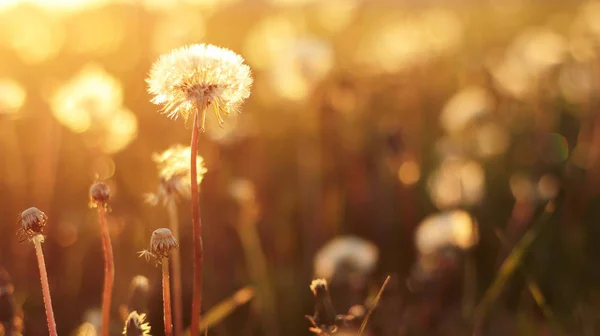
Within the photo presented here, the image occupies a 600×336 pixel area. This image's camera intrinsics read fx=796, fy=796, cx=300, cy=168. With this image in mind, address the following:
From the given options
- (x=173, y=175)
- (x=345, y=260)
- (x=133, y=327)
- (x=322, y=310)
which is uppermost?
(x=173, y=175)

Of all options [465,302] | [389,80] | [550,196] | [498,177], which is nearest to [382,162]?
[498,177]

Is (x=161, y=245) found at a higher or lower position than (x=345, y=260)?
lower

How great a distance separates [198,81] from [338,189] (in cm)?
259

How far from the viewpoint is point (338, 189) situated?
3.94 metres

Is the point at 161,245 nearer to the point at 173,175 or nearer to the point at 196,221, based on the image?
the point at 196,221

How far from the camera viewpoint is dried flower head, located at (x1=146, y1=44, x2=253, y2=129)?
1383mm

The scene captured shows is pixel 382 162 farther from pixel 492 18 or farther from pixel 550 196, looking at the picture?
pixel 492 18

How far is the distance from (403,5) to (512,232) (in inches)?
359

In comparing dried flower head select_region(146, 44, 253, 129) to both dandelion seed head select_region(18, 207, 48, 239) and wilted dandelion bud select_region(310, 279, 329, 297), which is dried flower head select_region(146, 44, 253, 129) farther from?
wilted dandelion bud select_region(310, 279, 329, 297)

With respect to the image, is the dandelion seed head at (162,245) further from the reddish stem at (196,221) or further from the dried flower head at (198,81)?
the dried flower head at (198,81)

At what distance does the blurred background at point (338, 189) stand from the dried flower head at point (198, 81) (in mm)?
511

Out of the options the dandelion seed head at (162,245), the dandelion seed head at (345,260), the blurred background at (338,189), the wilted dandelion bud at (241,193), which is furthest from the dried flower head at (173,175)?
the wilted dandelion bud at (241,193)

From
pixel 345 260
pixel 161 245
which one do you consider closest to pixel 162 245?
pixel 161 245

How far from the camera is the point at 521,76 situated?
5059mm
